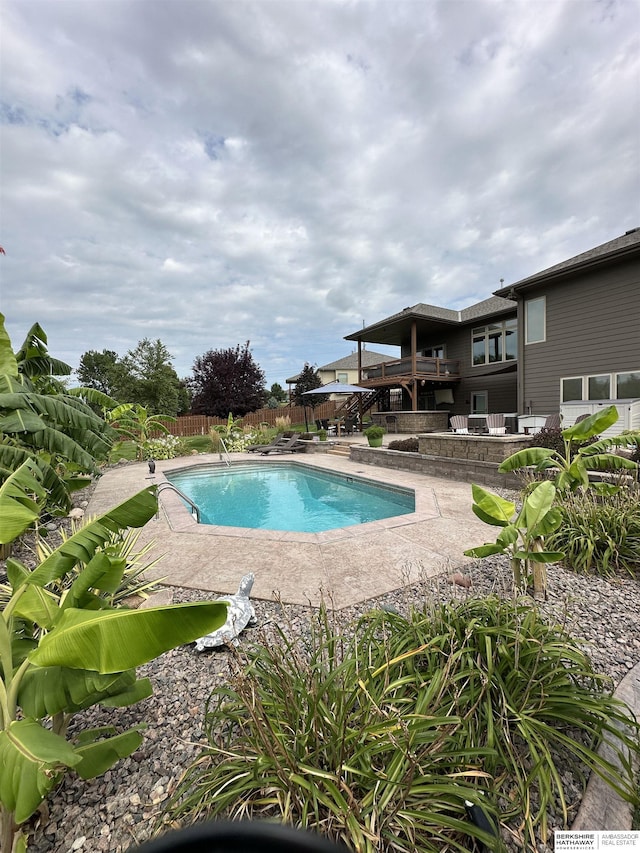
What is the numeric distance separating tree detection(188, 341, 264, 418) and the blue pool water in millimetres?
10430

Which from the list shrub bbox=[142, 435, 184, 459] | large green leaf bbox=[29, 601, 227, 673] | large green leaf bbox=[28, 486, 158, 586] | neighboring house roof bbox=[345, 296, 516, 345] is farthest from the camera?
neighboring house roof bbox=[345, 296, 516, 345]

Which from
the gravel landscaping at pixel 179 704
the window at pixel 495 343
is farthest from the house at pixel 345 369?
the gravel landscaping at pixel 179 704

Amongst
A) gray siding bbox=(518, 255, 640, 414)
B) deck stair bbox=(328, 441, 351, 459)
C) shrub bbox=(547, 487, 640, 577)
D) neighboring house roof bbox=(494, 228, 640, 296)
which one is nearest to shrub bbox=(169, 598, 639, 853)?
shrub bbox=(547, 487, 640, 577)

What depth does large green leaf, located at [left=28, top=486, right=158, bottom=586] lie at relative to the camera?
1765 mm

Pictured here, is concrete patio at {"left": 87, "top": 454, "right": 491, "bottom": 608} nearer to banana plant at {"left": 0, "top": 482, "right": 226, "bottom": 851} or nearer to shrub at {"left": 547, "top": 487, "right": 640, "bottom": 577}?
shrub at {"left": 547, "top": 487, "right": 640, "bottom": 577}

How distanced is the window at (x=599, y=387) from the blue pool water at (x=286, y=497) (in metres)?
8.68

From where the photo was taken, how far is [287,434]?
2023cm

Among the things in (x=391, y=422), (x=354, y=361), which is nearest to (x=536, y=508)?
(x=391, y=422)

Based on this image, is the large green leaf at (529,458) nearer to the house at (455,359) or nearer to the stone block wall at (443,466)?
the stone block wall at (443,466)

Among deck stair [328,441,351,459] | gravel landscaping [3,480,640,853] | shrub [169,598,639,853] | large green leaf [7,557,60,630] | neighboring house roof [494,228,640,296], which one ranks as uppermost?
neighboring house roof [494,228,640,296]

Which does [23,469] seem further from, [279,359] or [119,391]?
[279,359]

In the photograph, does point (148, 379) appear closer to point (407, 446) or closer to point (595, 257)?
point (407, 446)

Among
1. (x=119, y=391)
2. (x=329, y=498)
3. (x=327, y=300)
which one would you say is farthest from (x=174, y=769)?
(x=327, y=300)

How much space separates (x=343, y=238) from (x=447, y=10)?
1269 centimetres
